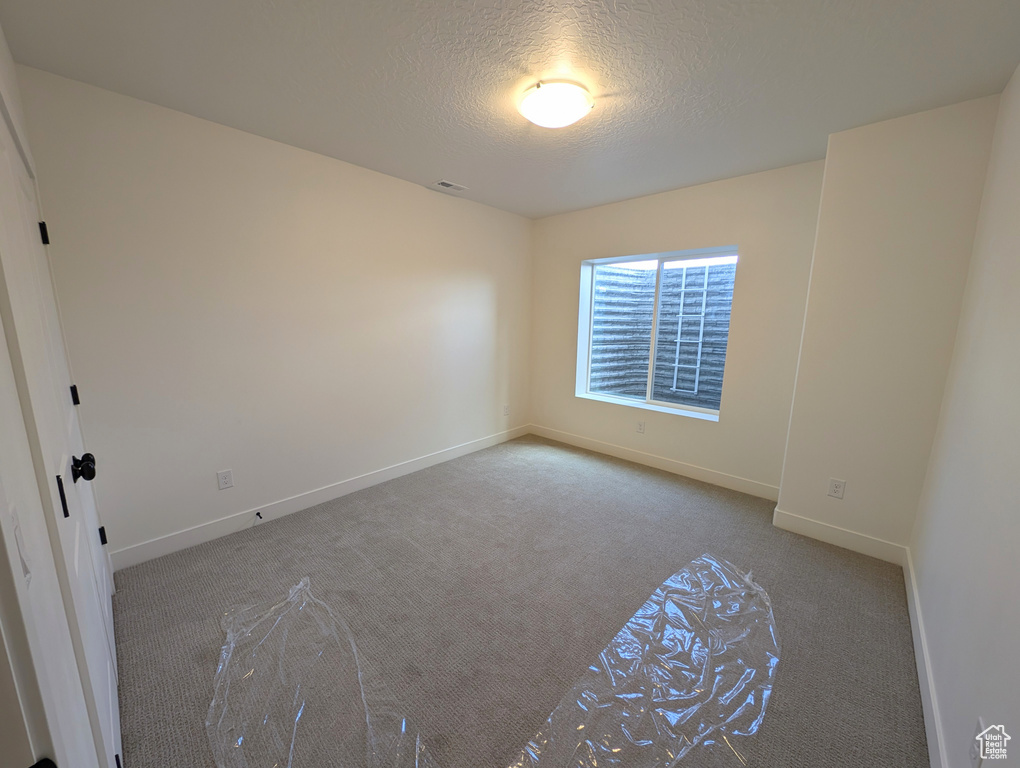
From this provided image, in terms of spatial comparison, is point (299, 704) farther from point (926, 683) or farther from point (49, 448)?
point (926, 683)

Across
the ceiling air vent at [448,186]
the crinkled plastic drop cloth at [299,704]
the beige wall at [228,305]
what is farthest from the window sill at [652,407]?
the crinkled plastic drop cloth at [299,704]

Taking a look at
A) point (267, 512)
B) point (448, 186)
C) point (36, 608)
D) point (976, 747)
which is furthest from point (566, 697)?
point (448, 186)

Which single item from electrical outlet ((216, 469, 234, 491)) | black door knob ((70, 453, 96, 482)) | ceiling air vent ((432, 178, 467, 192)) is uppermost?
ceiling air vent ((432, 178, 467, 192))

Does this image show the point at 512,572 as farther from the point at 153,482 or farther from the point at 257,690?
the point at 153,482

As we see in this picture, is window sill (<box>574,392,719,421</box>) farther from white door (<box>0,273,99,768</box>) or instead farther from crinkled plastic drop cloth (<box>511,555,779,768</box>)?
white door (<box>0,273,99,768</box>)

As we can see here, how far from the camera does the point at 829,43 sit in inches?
59.0

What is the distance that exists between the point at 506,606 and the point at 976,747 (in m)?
1.53

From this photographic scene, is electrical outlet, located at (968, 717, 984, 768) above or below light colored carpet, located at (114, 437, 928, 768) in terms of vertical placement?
above

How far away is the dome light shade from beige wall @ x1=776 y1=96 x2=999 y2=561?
5.01 feet

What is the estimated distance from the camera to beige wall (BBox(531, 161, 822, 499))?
2.77m

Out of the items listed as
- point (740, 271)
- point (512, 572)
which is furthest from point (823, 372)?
point (512, 572)

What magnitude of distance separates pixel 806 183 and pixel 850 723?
9.70 ft

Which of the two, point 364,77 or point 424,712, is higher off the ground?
point 364,77

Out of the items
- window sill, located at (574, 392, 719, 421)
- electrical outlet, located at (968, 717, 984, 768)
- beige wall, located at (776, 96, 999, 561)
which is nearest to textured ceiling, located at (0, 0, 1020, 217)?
beige wall, located at (776, 96, 999, 561)
